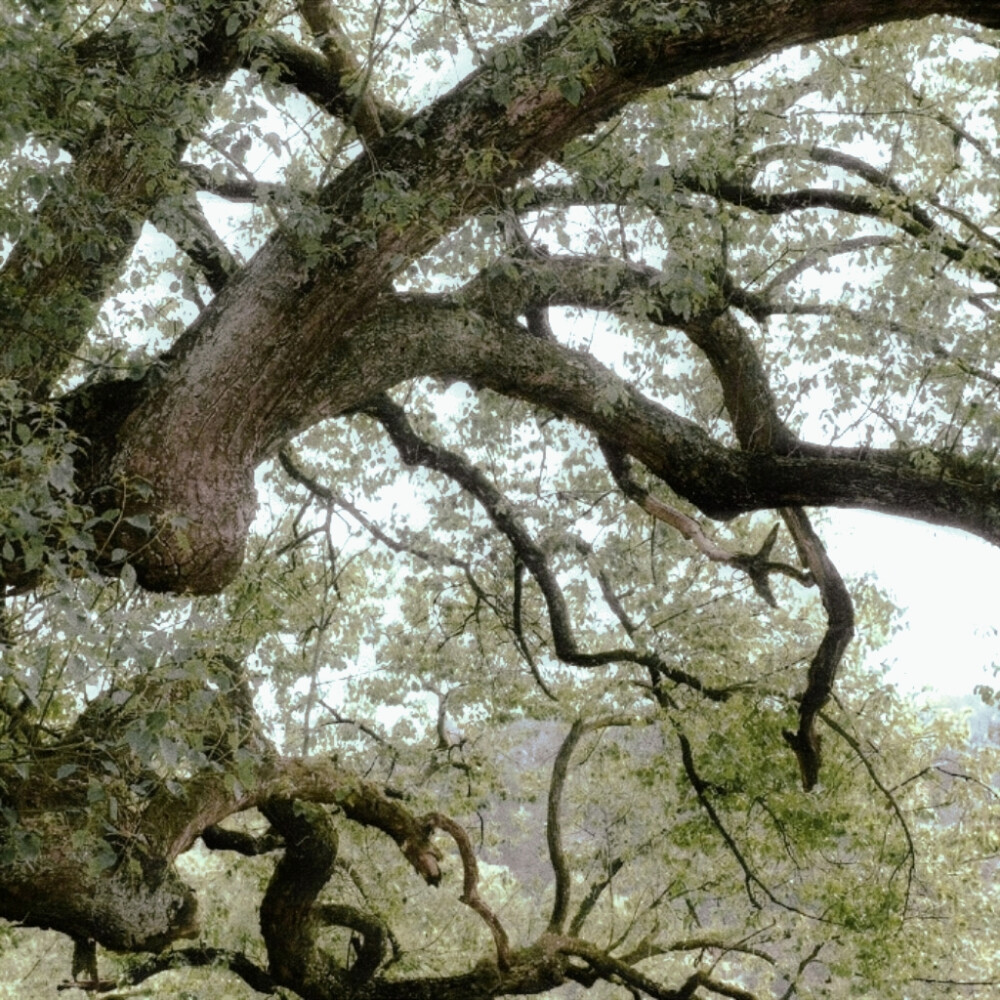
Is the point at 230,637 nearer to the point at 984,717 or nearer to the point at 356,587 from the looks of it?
the point at 356,587

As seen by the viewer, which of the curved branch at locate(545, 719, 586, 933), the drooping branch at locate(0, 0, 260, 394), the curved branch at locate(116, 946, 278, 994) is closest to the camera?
the drooping branch at locate(0, 0, 260, 394)

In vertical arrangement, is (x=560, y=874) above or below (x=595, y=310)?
below

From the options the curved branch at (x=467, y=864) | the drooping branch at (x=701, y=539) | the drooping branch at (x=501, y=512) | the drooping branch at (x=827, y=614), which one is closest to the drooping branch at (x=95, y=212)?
the drooping branch at (x=501, y=512)

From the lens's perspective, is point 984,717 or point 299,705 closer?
point 299,705

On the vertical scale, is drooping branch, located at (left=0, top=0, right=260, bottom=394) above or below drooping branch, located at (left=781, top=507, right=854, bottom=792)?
below

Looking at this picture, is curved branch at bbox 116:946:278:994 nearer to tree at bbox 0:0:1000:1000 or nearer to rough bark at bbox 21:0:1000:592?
tree at bbox 0:0:1000:1000

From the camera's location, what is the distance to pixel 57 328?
4.02 metres

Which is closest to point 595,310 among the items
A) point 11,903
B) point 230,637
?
point 230,637

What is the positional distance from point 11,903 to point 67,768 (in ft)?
6.79

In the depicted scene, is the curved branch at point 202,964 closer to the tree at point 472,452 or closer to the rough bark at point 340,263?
the tree at point 472,452

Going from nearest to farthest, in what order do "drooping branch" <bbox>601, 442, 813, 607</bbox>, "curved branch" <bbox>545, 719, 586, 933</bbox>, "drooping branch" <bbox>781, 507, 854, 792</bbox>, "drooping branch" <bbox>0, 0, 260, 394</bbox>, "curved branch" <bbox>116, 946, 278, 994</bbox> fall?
"drooping branch" <bbox>0, 0, 260, 394</bbox>
"drooping branch" <bbox>601, 442, 813, 607</bbox>
"drooping branch" <bbox>781, 507, 854, 792</bbox>
"curved branch" <bbox>116, 946, 278, 994</bbox>
"curved branch" <bbox>545, 719, 586, 933</bbox>

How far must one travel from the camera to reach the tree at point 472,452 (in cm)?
384

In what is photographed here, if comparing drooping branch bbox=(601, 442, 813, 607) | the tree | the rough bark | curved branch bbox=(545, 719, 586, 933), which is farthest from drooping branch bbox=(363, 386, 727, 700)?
the rough bark

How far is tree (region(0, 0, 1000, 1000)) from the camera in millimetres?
3836
